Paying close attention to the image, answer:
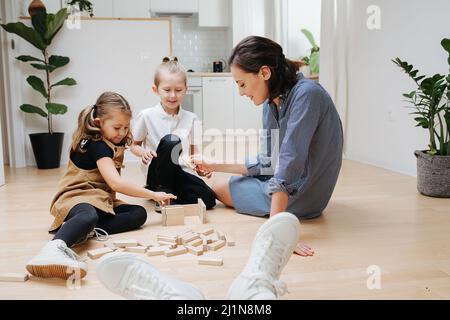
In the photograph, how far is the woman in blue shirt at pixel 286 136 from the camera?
173 cm

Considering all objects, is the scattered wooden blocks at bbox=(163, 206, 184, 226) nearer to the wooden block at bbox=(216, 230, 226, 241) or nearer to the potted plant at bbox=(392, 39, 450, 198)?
the wooden block at bbox=(216, 230, 226, 241)

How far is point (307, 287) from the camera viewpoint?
4.44ft

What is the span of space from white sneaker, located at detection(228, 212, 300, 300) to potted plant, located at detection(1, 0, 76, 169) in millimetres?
3021

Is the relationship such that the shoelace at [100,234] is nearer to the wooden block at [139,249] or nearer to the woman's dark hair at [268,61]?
the wooden block at [139,249]

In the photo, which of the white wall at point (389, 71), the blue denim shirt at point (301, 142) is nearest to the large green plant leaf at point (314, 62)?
the white wall at point (389, 71)

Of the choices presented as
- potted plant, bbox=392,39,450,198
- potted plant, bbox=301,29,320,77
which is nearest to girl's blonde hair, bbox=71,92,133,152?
potted plant, bbox=392,39,450,198

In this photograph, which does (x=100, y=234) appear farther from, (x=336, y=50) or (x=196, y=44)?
(x=196, y=44)

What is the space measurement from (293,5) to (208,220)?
420cm

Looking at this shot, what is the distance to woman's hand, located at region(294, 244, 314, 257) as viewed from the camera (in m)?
1.63

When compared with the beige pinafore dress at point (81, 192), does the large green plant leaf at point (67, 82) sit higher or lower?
higher

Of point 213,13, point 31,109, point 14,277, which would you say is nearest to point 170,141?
point 14,277

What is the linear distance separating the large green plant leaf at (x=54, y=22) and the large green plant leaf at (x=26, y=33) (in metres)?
0.06
